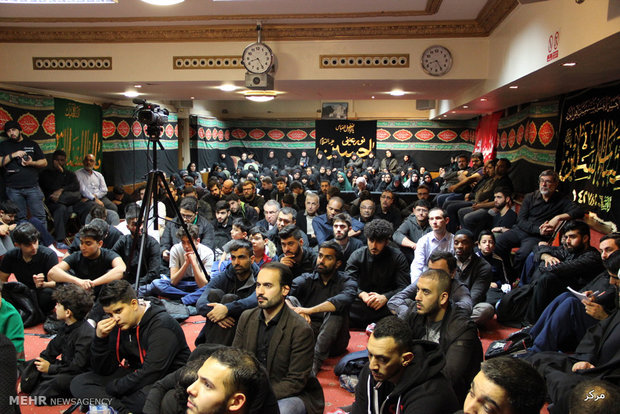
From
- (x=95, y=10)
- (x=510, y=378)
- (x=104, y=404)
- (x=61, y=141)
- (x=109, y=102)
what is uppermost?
(x=95, y=10)

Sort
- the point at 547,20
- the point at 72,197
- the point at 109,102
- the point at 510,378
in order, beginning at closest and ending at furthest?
the point at 510,378 → the point at 547,20 → the point at 72,197 → the point at 109,102

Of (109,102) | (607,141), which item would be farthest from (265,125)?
(607,141)

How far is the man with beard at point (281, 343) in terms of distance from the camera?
252 centimetres

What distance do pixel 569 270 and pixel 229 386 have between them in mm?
3098

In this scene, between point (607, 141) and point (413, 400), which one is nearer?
point (413, 400)

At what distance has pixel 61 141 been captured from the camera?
8.47 meters

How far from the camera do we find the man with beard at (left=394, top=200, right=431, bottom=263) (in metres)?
5.20

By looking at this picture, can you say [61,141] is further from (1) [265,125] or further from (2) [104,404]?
(1) [265,125]

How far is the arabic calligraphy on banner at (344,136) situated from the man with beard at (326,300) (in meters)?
12.0

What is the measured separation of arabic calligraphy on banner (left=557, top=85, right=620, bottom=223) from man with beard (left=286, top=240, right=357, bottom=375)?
2.56m

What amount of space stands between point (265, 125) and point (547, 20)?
1309 cm

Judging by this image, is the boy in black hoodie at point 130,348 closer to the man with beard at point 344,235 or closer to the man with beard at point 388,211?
the man with beard at point 344,235

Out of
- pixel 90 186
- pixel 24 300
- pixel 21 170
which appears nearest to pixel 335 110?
pixel 90 186

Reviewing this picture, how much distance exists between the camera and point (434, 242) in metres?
4.55
